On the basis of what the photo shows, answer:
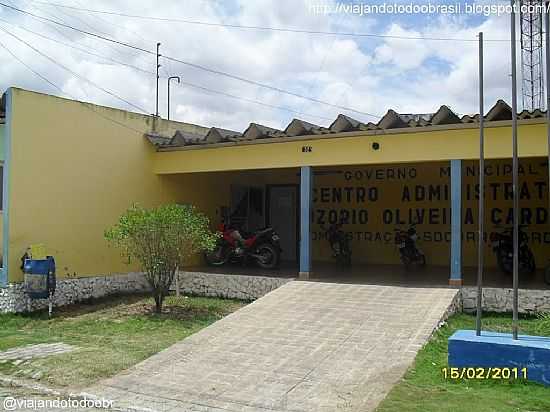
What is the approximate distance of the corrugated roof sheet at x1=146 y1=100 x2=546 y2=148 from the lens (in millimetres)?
9047

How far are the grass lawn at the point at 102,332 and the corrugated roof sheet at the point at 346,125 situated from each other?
11.1 feet

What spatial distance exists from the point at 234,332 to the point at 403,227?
7.07 meters

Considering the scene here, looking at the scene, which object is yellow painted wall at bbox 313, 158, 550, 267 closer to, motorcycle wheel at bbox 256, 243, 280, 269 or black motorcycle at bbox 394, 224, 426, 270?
black motorcycle at bbox 394, 224, 426, 270

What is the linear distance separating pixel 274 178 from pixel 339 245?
3050 millimetres

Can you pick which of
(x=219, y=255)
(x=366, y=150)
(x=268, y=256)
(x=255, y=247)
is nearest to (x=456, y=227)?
(x=366, y=150)

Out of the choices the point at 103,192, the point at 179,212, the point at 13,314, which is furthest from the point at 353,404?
the point at 103,192

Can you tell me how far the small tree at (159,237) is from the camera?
9648mm

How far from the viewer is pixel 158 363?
661cm

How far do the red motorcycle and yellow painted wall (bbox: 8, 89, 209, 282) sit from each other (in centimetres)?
207

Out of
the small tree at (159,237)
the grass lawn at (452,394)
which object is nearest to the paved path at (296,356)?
the grass lawn at (452,394)

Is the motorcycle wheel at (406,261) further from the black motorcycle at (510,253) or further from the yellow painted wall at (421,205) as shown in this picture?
the black motorcycle at (510,253)
